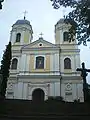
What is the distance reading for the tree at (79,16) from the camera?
12.2m

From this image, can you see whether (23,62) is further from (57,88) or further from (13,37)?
(57,88)

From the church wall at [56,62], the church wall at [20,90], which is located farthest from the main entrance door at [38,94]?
the church wall at [56,62]

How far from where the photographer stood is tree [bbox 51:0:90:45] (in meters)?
12.2

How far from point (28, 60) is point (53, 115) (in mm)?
19023

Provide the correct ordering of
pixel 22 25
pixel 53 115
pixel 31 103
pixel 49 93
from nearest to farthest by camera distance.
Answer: pixel 53 115 → pixel 31 103 → pixel 49 93 → pixel 22 25

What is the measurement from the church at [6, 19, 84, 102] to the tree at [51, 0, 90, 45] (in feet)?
42.6

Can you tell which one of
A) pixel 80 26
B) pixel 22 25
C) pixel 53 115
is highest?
pixel 22 25

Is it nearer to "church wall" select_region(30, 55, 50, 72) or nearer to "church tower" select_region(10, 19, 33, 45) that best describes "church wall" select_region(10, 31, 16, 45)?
"church tower" select_region(10, 19, 33, 45)

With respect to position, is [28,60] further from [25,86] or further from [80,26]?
[80,26]

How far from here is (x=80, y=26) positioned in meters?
13.5

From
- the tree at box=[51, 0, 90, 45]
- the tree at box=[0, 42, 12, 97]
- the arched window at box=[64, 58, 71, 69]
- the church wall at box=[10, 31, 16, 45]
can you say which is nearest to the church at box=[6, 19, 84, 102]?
the arched window at box=[64, 58, 71, 69]

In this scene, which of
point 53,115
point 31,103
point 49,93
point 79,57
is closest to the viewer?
point 53,115

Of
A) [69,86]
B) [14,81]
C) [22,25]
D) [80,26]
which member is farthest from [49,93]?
[80,26]

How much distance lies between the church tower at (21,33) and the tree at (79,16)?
61.8 feet
